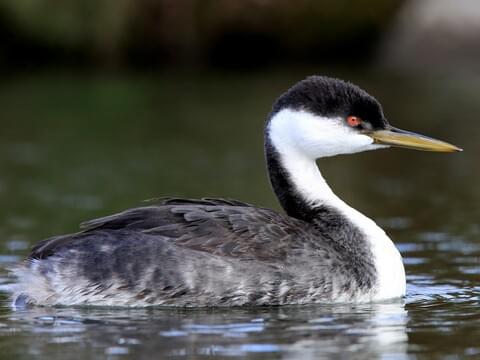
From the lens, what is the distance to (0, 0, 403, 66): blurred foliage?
32.2 metres

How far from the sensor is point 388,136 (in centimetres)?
986

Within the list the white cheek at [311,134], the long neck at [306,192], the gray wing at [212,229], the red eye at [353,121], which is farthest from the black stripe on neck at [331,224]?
the red eye at [353,121]

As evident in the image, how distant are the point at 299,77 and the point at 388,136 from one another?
19.1 meters

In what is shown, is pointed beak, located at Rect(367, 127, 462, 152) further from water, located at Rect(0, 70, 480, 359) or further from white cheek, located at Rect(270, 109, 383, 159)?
water, located at Rect(0, 70, 480, 359)

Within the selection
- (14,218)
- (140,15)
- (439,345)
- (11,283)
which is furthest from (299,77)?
(439,345)

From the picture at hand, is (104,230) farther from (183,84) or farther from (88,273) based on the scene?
(183,84)

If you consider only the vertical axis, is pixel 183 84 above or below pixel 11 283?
above

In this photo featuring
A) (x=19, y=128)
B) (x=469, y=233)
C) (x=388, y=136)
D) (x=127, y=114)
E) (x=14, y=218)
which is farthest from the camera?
(x=127, y=114)

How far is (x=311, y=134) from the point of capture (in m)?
9.56

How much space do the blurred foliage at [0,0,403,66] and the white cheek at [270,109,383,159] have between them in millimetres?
22734

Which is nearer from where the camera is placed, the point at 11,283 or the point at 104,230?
the point at 104,230

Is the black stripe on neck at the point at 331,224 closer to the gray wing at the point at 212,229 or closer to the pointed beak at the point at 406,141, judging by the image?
the gray wing at the point at 212,229

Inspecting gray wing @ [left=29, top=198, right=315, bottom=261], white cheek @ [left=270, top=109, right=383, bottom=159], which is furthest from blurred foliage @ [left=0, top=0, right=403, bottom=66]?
gray wing @ [left=29, top=198, right=315, bottom=261]

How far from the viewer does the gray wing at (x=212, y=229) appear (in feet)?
29.7
